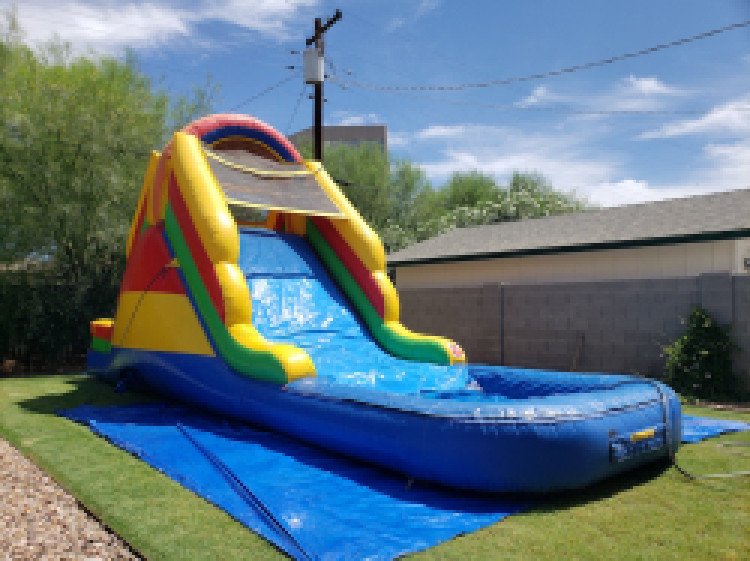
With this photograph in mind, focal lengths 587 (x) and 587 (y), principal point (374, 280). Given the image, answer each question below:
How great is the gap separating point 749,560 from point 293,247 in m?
5.73

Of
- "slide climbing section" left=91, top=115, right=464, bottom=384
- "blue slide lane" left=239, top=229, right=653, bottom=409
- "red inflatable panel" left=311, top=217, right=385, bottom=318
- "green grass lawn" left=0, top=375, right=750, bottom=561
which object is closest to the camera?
"green grass lawn" left=0, top=375, right=750, bottom=561

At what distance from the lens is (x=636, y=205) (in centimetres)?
1123

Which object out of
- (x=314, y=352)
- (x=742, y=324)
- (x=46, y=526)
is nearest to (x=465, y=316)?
(x=742, y=324)

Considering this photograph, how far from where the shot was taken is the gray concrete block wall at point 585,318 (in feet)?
22.7

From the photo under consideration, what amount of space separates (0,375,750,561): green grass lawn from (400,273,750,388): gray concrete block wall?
2.77 m

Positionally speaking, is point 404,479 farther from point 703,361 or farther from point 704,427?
point 703,361

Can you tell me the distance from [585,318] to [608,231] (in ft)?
7.01

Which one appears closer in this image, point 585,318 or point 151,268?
point 151,268

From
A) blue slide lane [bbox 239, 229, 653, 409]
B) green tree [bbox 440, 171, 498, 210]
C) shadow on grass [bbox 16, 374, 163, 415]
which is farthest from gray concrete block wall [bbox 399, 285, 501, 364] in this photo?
green tree [bbox 440, 171, 498, 210]

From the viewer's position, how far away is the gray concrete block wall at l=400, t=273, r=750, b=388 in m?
6.91

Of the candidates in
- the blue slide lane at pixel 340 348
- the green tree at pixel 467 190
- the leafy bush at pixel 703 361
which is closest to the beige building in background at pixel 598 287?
the leafy bush at pixel 703 361

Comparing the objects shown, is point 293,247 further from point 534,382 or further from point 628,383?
point 628,383

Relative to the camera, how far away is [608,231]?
970cm

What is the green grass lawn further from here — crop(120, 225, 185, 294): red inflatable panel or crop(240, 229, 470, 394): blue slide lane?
crop(120, 225, 185, 294): red inflatable panel
